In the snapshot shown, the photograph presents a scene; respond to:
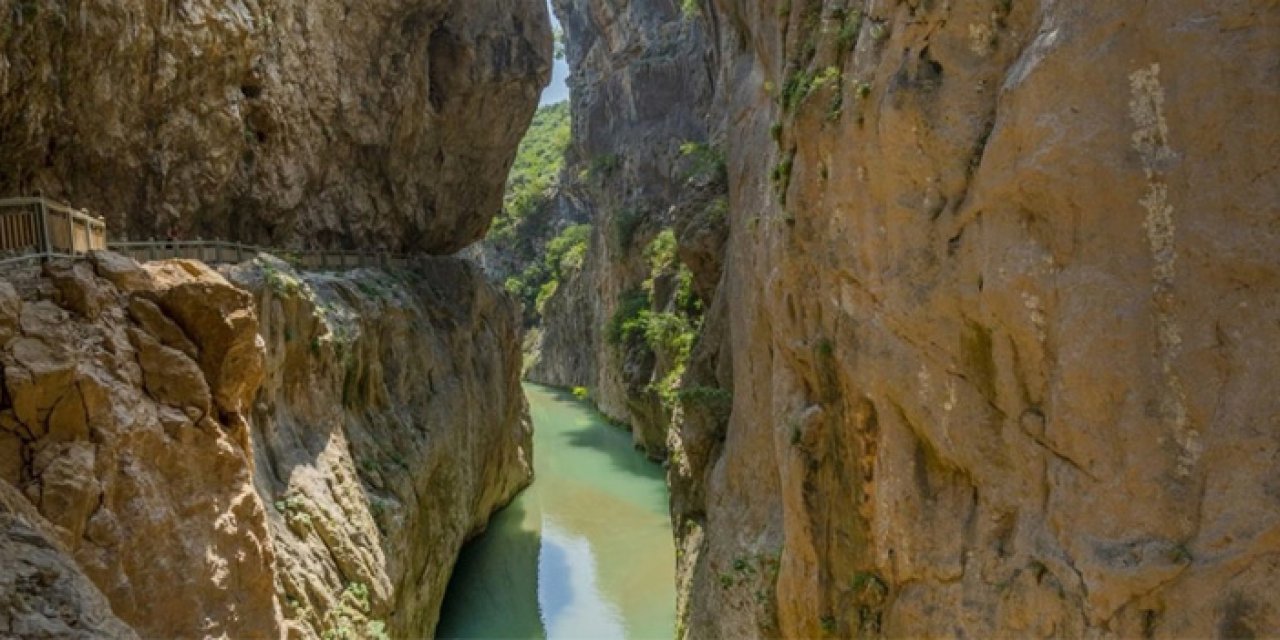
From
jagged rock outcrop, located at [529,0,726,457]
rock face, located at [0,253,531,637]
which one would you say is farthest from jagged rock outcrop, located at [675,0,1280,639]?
jagged rock outcrop, located at [529,0,726,457]

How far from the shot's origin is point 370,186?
21234 mm

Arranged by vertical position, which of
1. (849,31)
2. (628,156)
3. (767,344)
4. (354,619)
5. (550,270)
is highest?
(628,156)

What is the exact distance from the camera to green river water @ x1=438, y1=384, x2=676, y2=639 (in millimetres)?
17016

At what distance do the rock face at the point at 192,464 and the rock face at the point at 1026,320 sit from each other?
249 inches

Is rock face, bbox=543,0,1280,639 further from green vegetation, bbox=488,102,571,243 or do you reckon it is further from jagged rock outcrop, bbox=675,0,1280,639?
green vegetation, bbox=488,102,571,243

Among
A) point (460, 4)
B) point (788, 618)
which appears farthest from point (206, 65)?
point (788, 618)

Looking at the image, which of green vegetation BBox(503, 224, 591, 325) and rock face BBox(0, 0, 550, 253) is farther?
green vegetation BBox(503, 224, 591, 325)

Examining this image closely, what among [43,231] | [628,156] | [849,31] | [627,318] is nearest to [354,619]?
[43,231]

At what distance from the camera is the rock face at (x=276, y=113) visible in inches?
438

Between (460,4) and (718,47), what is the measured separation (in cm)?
930

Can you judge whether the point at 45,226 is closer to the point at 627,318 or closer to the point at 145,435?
the point at 145,435

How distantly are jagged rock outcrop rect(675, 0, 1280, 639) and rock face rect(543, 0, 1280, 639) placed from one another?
19mm

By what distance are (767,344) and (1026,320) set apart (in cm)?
596

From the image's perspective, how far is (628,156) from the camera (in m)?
38.0
